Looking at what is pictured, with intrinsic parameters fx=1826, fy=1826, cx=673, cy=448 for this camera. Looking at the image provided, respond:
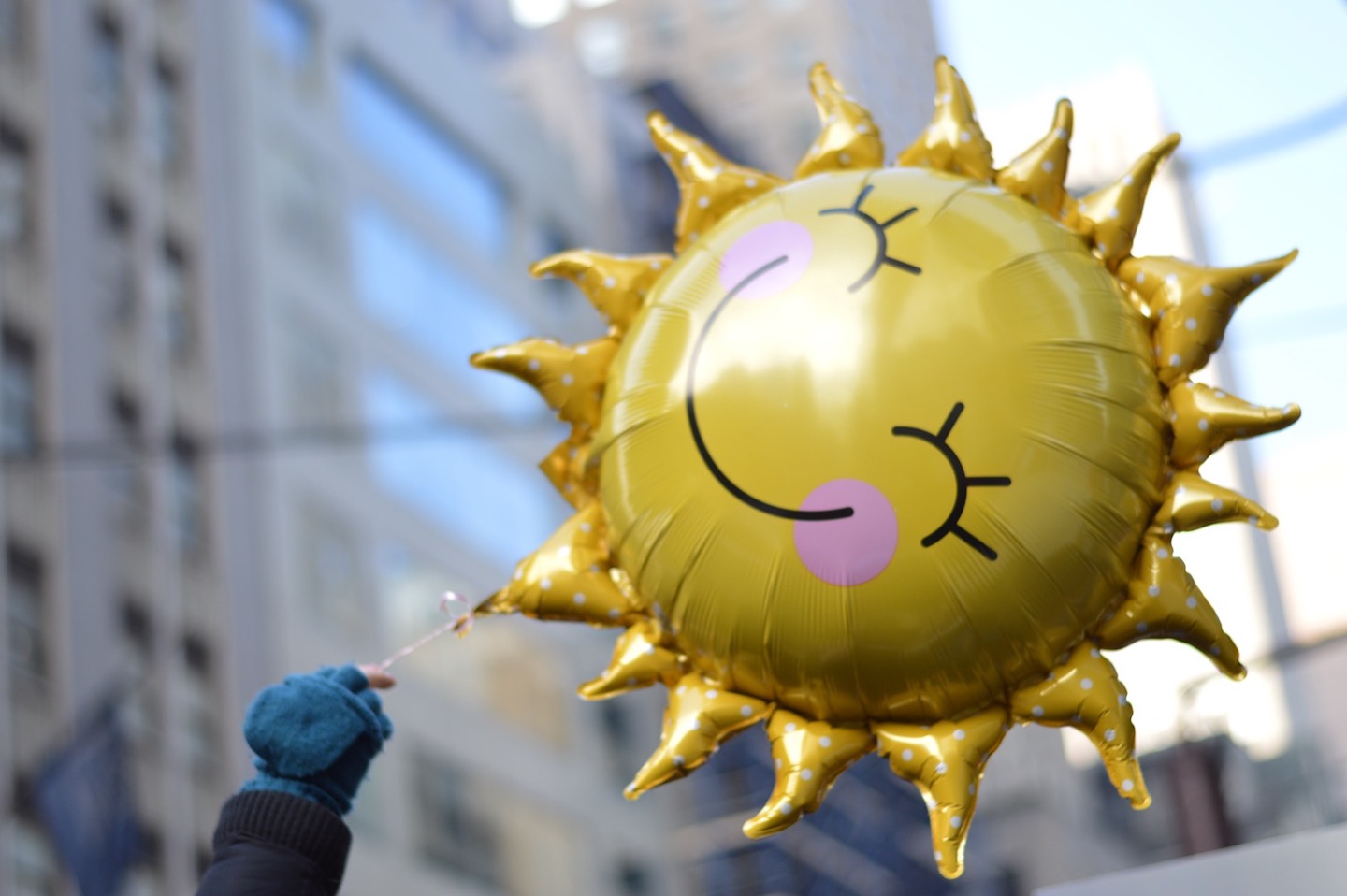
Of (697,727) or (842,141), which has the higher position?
(842,141)

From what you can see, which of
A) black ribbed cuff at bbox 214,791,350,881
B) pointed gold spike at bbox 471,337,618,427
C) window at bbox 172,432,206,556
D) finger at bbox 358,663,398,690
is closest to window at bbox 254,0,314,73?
window at bbox 172,432,206,556

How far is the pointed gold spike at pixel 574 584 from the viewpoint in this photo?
141 inches

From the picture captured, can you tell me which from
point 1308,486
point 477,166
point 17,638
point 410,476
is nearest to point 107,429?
point 17,638

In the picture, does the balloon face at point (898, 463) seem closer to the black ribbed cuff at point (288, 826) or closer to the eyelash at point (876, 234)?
the eyelash at point (876, 234)

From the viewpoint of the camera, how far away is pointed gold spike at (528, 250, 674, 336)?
12.3 feet

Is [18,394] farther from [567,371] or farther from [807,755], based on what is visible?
[807,755]

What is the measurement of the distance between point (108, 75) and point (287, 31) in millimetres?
4236

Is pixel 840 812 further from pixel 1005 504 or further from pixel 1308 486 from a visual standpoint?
pixel 1308 486

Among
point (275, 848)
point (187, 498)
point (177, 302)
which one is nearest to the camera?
point (275, 848)

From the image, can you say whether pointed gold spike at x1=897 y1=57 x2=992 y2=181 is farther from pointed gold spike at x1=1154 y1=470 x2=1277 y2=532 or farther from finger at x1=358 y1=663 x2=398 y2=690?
finger at x1=358 y1=663 x2=398 y2=690

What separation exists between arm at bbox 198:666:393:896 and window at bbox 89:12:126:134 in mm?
22785

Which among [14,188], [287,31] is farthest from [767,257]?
[287,31]

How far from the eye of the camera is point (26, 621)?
827 inches

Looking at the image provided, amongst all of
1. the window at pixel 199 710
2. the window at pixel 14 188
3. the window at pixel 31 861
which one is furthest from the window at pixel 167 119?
the window at pixel 31 861
